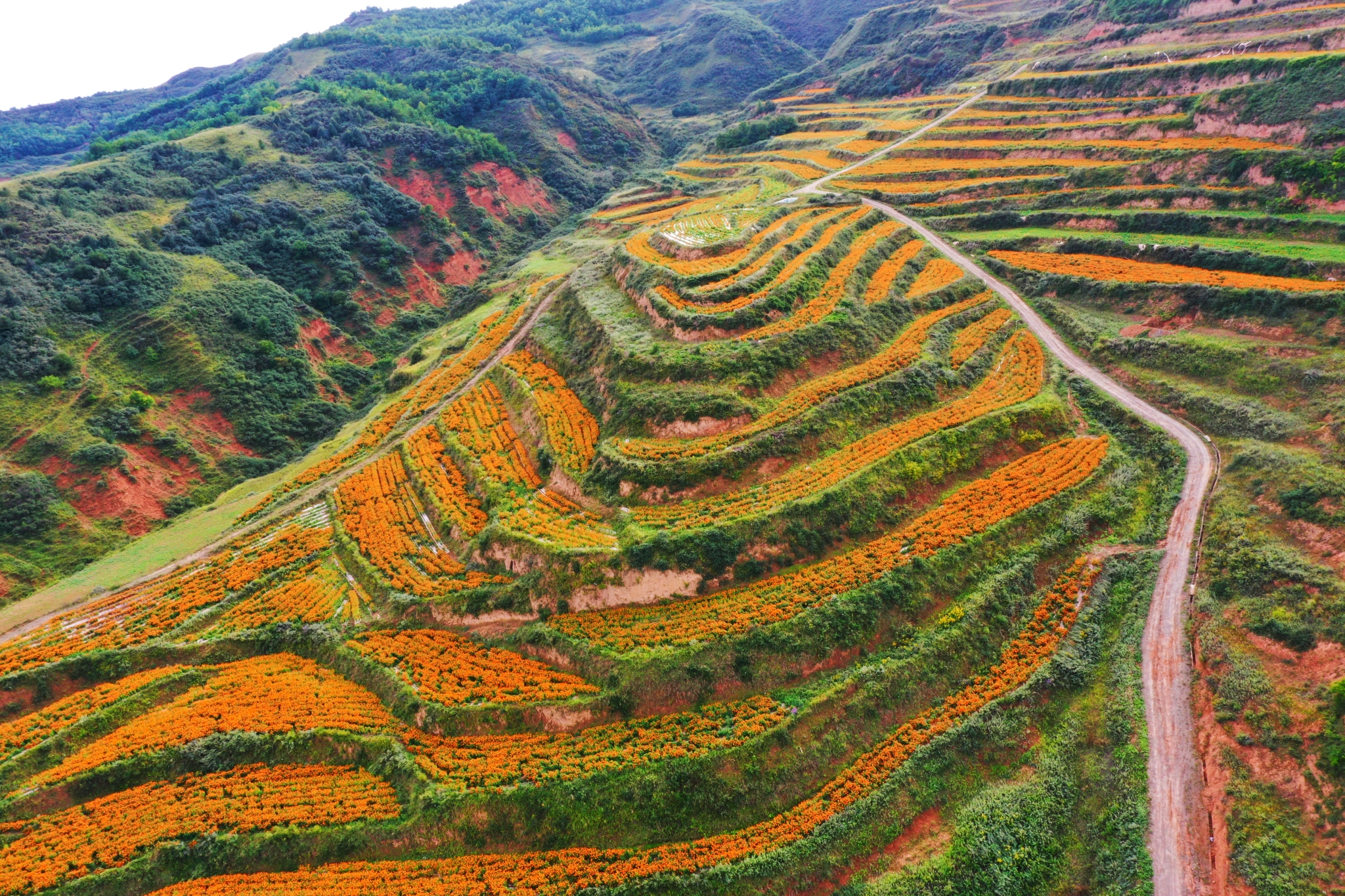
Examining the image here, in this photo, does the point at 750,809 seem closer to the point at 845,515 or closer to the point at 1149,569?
the point at 845,515

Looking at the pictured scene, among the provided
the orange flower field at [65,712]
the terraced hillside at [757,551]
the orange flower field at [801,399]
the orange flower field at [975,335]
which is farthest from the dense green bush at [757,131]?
the orange flower field at [65,712]

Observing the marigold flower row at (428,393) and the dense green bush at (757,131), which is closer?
the marigold flower row at (428,393)

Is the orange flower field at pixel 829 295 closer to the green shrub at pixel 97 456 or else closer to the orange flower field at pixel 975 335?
the orange flower field at pixel 975 335

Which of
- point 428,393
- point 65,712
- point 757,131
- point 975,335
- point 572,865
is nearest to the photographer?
point 572,865

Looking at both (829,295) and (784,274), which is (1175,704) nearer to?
(829,295)

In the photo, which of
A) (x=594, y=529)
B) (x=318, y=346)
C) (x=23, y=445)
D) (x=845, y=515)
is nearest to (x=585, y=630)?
(x=594, y=529)

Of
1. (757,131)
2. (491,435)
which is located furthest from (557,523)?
(757,131)

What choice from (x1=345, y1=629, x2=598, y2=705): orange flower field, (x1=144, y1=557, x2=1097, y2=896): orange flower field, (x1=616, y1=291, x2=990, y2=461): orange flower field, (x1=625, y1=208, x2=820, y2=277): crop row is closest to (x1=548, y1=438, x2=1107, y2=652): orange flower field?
(x1=345, y1=629, x2=598, y2=705): orange flower field
